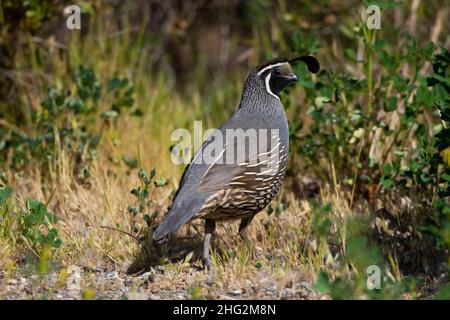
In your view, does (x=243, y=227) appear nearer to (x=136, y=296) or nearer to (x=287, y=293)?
(x=287, y=293)

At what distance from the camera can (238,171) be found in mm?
3879

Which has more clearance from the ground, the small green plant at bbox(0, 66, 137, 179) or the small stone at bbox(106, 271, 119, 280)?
the small green plant at bbox(0, 66, 137, 179)

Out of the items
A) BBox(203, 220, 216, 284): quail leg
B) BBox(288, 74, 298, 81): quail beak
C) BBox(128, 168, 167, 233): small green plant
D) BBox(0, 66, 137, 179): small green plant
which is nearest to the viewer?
BBox(203, 220, 216, 284): quail leg

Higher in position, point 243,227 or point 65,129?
point 65,129

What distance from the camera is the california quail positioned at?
12.2 ft

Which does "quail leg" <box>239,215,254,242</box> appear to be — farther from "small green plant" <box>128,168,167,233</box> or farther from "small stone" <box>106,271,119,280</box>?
"small stone" <box>106,271,119,280</box>

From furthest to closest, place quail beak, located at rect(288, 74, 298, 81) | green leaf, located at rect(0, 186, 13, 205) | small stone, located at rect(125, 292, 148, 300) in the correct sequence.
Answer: quail beak, located at rect(288, 74, 298, 81)
green leaf, located at rect(0, 186, 13, 205)
small stone, located at rect(125, 292, 148, 300)

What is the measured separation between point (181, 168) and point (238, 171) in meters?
1.08

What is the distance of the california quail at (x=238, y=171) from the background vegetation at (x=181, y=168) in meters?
0.24

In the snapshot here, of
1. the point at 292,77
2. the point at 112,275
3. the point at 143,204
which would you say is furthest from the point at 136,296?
the point at 292,77

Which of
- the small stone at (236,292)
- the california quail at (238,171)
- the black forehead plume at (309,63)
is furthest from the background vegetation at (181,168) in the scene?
the california quail at (238,171)

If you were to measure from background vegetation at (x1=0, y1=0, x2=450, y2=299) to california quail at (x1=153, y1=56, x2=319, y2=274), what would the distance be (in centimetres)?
24

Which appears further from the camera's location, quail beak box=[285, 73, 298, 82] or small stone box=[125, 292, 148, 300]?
quail beak box=[285, 73, 298, 82]

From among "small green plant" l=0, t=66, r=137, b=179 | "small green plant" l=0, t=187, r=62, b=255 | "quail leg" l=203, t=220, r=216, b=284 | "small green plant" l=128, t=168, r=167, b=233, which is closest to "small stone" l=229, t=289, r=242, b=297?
"quail leg" l=203, t=220, r=216, b=284
